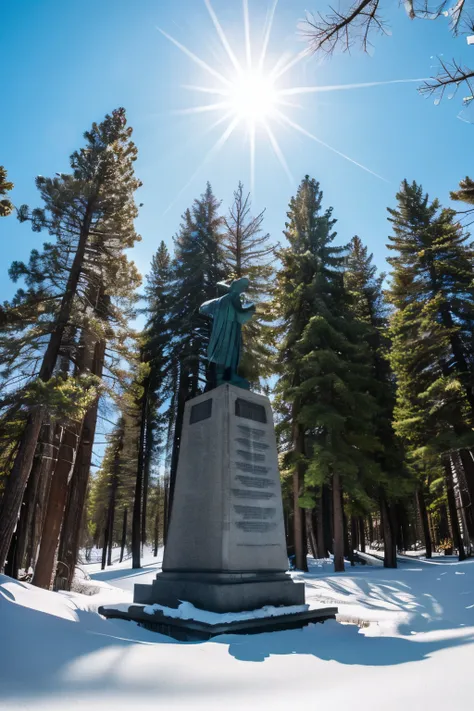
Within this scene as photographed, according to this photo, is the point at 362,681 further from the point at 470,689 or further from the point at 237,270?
the point at 237,270

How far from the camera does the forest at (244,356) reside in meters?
10.7

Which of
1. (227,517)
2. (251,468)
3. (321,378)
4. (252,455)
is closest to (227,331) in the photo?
(252,455)

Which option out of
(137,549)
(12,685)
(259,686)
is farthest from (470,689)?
(137,549)

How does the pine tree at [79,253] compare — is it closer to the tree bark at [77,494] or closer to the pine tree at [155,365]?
the tree bark at [77,494]

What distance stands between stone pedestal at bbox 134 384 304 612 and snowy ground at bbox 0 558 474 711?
93cm

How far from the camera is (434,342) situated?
1584 centimetres

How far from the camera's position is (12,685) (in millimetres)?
2533

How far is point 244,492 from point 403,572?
1059 cm

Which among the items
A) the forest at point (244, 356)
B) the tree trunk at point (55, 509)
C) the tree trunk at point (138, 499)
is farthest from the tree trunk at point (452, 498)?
the tree trunk at point (138, 499)

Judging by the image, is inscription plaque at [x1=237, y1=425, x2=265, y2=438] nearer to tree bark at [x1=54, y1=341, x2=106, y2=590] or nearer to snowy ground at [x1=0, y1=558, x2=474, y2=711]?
snowy ground at [x1=0, y1=558, x2=474, y2=711]

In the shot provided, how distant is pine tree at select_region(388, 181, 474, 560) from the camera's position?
1491 cm

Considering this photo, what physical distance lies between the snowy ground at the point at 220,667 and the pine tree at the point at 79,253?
596 centimetres

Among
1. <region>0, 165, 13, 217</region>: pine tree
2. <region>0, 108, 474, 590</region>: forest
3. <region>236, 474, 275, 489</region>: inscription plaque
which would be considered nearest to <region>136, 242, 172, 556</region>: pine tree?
<region>0, 108, 474, 590</region>: forest

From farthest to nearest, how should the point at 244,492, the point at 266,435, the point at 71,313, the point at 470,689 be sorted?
the point at 71,313
the point at 266,435
the point at 244,492
the point at 470,689
